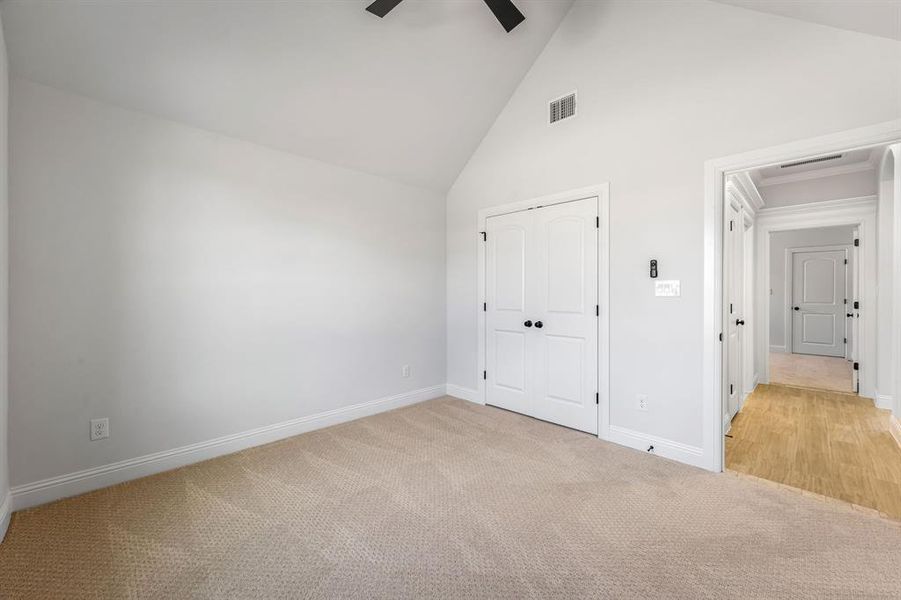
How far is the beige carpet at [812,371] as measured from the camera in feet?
17.2

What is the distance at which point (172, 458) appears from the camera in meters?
2.77

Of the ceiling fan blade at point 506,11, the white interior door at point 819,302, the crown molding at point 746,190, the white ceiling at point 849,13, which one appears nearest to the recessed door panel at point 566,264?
the crown molding at point 746,190

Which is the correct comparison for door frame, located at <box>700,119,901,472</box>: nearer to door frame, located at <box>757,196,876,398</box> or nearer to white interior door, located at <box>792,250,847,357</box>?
door frame, located at <box>757,196,876,398</box>

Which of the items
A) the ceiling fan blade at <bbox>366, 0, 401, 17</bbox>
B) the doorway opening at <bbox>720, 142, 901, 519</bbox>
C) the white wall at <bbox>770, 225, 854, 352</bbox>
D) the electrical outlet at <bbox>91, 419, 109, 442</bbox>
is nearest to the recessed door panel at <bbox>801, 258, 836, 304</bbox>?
the white wall at <bbox>770, 225, 854, 352</bbox>

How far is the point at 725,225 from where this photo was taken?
275 cm

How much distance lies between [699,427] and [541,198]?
2324 mm

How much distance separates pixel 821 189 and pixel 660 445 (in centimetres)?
427

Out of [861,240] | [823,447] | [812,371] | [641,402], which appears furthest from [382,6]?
[812,371]

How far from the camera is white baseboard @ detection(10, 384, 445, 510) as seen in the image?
7.55 ft

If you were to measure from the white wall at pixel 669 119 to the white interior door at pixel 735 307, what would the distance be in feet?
3.40

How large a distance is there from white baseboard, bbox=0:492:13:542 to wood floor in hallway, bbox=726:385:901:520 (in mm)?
4408

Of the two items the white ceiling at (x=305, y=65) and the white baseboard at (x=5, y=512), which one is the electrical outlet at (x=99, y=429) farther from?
the white ceiling at (x=305, y=65)

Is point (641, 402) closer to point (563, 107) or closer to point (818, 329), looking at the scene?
point (563, 107)

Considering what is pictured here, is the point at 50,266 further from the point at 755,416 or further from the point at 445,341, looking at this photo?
the point at 755,416
